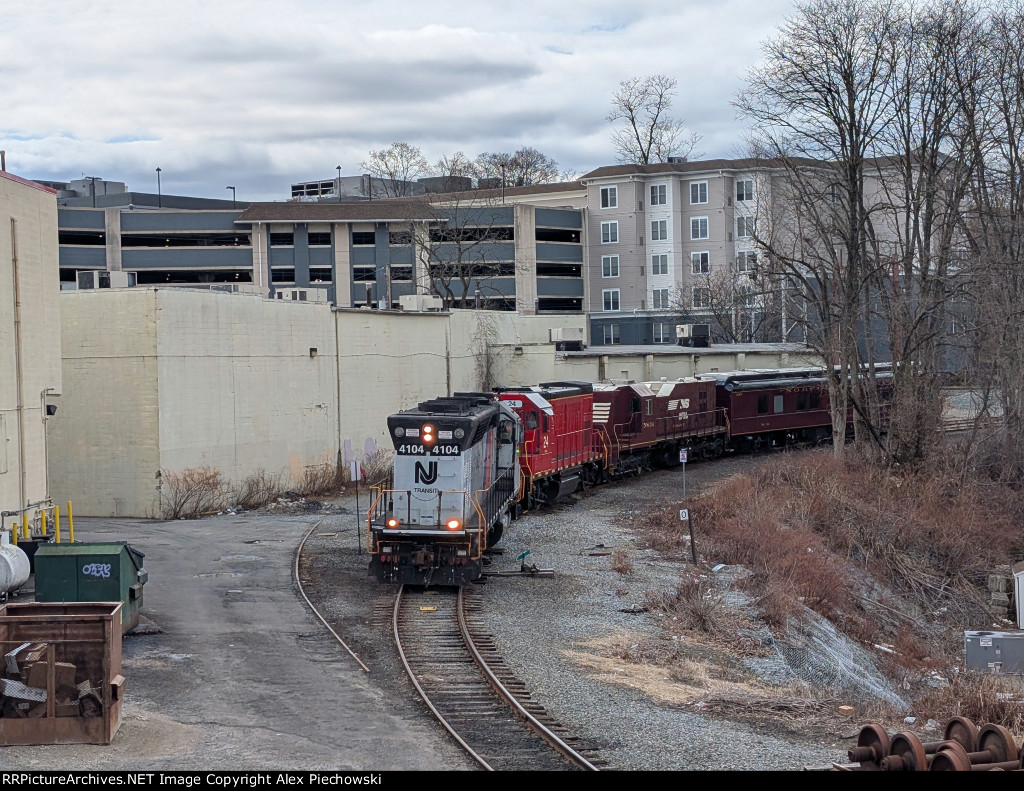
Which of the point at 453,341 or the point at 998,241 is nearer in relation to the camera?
the point at 998,241

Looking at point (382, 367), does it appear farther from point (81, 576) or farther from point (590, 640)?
point (590, 640)

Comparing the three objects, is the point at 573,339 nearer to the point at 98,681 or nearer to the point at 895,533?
the point at 895,533

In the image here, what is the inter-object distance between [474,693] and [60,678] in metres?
5.15

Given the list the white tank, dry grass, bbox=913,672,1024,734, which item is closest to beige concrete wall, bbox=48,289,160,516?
the white tank

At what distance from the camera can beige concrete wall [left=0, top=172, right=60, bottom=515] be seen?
79.4 ft

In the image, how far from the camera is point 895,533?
30562 mm

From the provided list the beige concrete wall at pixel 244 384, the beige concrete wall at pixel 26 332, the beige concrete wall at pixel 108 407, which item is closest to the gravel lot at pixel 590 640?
the beige concrete wall at pixel 244 384

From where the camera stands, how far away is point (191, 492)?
31875 mm

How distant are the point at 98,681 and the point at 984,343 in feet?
109

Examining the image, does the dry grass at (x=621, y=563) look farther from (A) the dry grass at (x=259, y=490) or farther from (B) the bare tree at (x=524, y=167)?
(B) the bare tree at (x=524, y=167)

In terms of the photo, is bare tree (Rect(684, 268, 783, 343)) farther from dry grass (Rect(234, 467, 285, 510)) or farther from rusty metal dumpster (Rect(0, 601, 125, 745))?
rusty metal dumpster (Rect(0, 601, 125, 745))

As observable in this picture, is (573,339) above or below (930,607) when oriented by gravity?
above

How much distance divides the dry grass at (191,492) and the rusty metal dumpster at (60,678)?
19.0m
